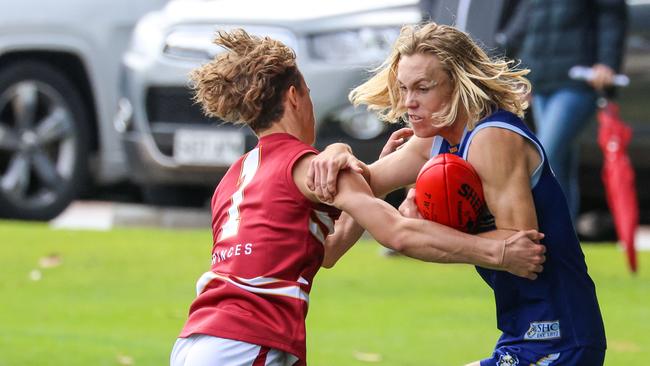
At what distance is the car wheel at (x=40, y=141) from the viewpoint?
35.6ft

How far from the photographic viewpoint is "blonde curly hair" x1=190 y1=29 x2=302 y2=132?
4.10 meters

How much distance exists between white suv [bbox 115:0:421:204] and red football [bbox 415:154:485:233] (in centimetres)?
548

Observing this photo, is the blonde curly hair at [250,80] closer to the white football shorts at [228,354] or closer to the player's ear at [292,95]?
the player's ear at [292,95]

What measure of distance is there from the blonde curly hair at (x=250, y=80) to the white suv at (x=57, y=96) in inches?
270

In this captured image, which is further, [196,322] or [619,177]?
[619,177]

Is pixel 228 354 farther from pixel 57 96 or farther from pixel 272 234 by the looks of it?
pixel 57 96

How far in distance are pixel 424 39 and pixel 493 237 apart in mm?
539

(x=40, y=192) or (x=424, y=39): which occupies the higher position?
(x=424, y=39)

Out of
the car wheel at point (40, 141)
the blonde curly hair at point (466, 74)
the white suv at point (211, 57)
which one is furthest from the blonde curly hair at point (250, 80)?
the car wheel at point (40, 141)

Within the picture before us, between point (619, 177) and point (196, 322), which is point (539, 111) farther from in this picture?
point (196, 322)

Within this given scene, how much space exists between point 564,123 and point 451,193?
14.8ft

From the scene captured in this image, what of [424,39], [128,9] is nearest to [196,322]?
[424,39]

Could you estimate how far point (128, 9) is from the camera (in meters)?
11.2

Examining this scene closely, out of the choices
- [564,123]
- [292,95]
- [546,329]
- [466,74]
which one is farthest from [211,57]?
[546,329]
